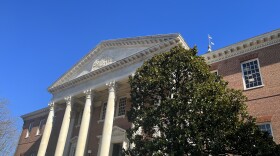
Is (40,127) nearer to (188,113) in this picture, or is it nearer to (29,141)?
(29,141)

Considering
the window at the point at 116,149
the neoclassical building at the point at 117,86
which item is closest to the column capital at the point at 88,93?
the neoclassical building at the point at 117,86

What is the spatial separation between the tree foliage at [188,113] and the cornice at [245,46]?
6.92 m

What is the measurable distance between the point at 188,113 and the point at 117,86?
12.2 meters

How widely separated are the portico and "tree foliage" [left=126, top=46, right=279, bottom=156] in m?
7.30

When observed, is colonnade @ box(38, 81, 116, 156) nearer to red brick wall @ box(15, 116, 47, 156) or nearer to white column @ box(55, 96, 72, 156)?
white column @ box(55, 96, 72, 156)

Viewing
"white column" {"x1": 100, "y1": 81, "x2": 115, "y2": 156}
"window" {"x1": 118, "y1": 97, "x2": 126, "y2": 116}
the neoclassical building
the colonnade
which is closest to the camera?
the neoclassical building

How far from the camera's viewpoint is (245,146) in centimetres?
1133

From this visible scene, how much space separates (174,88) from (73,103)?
1638 centimetres

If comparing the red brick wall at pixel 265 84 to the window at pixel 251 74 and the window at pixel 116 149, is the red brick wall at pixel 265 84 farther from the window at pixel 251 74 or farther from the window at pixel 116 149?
the window at pixel 116 149

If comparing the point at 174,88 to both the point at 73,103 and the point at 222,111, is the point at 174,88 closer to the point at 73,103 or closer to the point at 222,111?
the point at 222,111

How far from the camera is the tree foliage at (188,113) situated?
11.5 meters

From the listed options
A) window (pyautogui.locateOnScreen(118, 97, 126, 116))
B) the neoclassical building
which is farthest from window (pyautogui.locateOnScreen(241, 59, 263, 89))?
window (pyautogui.locateOnScreen(118, 97, 126, 116))

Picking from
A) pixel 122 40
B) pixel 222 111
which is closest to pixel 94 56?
pixel 122 40

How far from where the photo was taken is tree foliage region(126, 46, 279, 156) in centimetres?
1147
